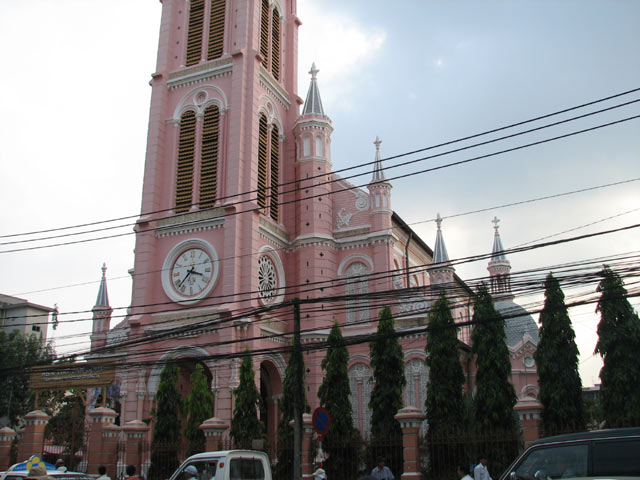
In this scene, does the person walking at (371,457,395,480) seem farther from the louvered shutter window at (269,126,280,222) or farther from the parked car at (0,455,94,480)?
the louvered shutter window at (269,126,280,222)

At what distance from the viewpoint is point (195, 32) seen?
3653cm

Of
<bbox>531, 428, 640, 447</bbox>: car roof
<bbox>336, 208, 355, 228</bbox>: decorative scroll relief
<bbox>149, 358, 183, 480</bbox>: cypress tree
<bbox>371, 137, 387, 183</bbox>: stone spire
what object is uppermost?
<bbox>371, 137, 387, 183</bbox>: stone spire

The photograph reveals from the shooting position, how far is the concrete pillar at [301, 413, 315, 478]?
1972 cm

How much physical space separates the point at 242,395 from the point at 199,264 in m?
8.02

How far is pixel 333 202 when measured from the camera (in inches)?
1385

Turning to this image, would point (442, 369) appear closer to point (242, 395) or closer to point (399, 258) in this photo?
point (242, 395)

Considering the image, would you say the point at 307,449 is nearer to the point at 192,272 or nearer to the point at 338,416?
the point at 338,416

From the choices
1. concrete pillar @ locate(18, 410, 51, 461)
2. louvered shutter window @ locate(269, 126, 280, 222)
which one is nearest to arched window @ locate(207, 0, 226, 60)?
louvered shutter window @ locate(269, 126, 280, 222)

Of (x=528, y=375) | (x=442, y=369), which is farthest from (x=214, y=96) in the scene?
(x=528, y=375)

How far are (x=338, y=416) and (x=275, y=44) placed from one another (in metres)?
23.0

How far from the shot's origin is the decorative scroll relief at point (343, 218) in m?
34.6

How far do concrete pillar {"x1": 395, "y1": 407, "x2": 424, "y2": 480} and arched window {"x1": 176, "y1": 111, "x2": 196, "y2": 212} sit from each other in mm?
18099

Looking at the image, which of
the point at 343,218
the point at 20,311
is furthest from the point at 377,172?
the point at 20,311

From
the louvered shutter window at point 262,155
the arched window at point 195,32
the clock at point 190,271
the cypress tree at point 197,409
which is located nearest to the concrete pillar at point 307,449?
the cypress tree at point 197,409
